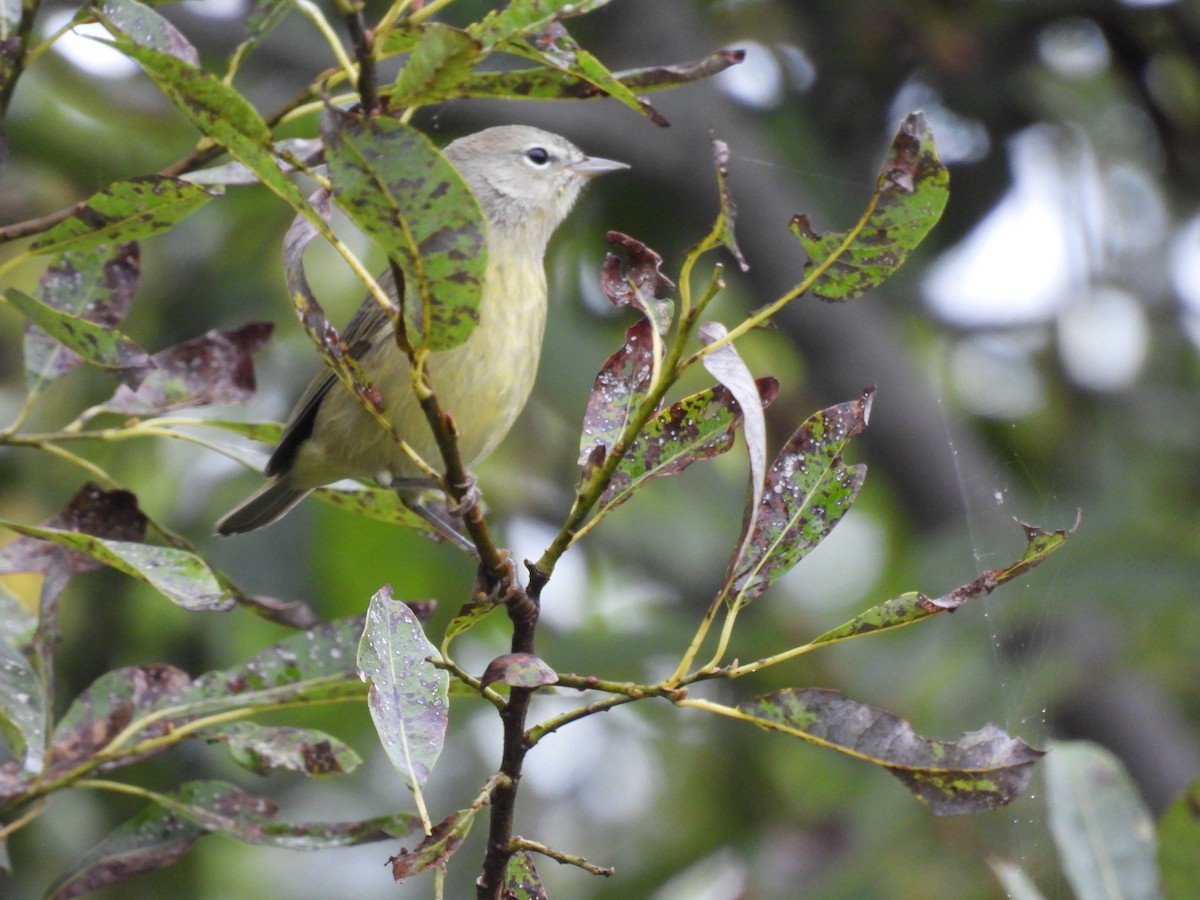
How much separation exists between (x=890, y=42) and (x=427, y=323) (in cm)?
415

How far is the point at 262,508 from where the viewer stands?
3.83 m

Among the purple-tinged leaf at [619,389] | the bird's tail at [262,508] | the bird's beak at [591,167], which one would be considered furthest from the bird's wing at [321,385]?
the purple-tinged leaf at [619,389]

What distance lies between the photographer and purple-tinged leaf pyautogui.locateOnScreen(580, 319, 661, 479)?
5.84 feet

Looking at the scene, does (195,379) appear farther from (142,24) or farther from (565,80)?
(565,80)

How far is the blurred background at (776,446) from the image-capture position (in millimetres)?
4355

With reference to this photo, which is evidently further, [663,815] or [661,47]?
[663,815]

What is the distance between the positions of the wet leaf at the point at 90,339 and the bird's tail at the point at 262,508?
172 cm

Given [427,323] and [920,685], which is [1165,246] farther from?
[427,323]

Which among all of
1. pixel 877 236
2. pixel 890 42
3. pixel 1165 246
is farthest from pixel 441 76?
pixel 1165 246

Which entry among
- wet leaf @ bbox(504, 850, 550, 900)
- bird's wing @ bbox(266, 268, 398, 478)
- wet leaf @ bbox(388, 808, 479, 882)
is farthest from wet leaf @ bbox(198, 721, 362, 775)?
bird's wing @ bbox(266, 268, 398, 478)

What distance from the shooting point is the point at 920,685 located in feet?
15.0

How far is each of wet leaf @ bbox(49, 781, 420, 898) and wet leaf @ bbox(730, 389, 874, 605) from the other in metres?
0.73

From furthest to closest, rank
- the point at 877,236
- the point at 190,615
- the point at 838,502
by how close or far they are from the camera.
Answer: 1. the point at 190,615
2. the point at 838,502
3. the point at 877,236

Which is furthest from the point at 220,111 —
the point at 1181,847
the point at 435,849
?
the point at 1181,847
